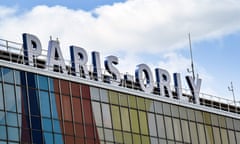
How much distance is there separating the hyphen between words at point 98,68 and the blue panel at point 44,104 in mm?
2538

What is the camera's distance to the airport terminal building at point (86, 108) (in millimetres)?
59375

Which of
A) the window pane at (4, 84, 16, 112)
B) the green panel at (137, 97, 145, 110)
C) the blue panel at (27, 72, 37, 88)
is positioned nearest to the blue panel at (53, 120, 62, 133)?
the blue panel at (27, 72, 37, 88)

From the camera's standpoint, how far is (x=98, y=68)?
68188mm

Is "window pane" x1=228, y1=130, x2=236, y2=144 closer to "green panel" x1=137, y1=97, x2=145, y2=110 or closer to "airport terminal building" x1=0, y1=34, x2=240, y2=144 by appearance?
"airport terminal building" x1=0, y1=34, x2=240, y2=144

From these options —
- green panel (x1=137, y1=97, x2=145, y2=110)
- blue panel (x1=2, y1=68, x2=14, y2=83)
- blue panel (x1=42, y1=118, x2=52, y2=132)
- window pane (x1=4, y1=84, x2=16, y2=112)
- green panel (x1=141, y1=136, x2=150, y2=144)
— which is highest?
blue panel (x1=2, y1=68, x2=14, y2=83)

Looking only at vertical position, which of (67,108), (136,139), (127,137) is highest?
(67,108)

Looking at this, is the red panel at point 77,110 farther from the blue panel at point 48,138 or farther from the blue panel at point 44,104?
the blue panel at point 48,138

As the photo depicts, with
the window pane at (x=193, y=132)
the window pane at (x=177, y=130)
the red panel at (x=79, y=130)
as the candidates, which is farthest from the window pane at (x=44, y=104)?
the window pane at (x=193, y=132)

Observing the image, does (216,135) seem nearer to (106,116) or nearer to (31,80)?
(106,116)

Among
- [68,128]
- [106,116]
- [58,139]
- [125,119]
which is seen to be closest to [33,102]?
[58,139]

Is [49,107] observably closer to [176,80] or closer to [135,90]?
[135,90]

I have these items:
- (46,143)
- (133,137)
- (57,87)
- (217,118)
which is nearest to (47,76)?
(57,87)

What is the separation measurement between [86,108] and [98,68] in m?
4.30

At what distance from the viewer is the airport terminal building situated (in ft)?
195
